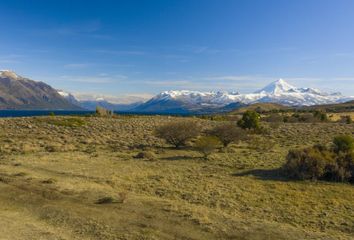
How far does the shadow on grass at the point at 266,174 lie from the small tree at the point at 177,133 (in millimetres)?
15941

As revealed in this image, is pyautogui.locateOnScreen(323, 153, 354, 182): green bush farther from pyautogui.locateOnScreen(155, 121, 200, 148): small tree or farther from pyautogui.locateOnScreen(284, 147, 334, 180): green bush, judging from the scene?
pyautogui.locateOnScreen(155, 121, 200, 148): small tree

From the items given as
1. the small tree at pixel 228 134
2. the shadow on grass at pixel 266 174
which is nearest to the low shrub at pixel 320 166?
the shadow on grass at pixel 266 174

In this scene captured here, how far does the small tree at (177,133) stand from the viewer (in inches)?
1652

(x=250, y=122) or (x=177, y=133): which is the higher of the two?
(x=250, y=122)

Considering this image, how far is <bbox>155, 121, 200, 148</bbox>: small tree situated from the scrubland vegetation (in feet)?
9.37

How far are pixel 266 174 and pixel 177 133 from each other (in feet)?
58.2

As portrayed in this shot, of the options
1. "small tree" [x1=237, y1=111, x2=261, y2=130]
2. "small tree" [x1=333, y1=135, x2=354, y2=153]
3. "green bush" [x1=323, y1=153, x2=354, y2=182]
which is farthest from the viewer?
"small tree" [x1=237, y1=111, x2=261, y2=130]

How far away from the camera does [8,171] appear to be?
25891 millimetres

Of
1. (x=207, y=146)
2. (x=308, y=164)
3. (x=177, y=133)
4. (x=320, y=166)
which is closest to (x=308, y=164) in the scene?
(x=308, y=164)

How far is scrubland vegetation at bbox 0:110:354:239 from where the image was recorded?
14.8 metres

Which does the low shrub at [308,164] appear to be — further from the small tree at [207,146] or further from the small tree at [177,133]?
the small tree at [177,133]

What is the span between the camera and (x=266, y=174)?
83.8 ft

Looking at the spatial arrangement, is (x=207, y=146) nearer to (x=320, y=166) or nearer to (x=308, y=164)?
(x=308, y=164)

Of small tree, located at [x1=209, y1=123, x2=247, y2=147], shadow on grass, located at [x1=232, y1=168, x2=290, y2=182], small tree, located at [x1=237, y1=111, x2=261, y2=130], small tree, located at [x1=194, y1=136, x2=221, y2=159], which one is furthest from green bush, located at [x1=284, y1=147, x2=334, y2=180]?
small tree, located at [x1=237, y1=111, x2=261, y2=130]
